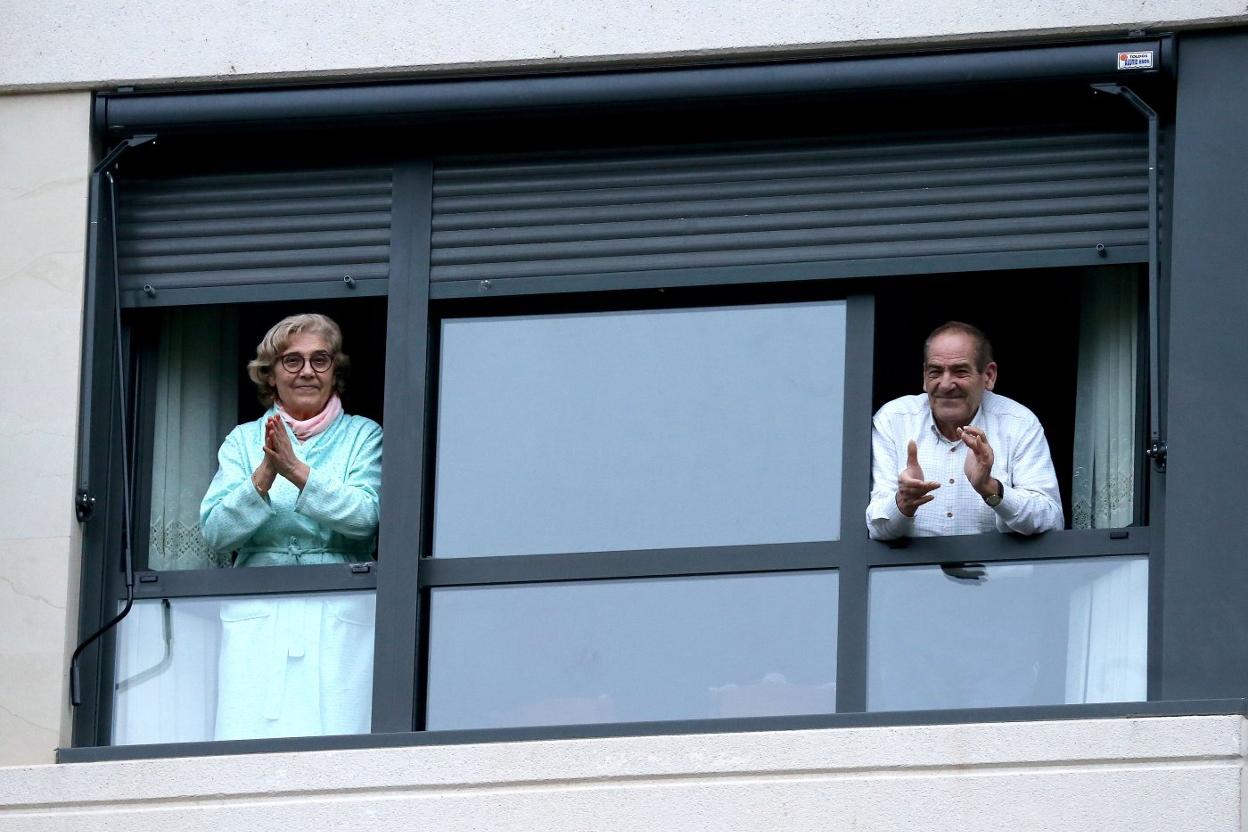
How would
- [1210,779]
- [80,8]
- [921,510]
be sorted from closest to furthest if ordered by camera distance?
1. [1210,779]
2. [921,510]
3. [80,8]

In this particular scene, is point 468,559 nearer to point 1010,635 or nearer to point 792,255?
point 792,255

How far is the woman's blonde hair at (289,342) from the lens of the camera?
8.45 metres

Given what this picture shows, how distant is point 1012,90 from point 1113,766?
7.20 ft

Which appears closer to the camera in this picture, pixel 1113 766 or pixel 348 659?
pixel 1113 766

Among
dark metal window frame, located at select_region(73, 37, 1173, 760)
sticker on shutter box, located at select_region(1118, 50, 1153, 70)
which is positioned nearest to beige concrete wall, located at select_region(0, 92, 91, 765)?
dark metal window frame, located at select_region(73, 37, 1173, 760)

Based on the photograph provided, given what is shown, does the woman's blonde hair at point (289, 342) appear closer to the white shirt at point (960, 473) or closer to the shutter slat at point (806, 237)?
the shutter slat at point (806, 237)

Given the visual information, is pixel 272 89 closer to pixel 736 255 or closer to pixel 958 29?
pixel 736 255

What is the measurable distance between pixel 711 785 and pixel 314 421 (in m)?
1.91

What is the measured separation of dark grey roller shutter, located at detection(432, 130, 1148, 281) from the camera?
8102 mm

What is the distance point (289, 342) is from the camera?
8.45m

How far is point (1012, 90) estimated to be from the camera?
8125 mm

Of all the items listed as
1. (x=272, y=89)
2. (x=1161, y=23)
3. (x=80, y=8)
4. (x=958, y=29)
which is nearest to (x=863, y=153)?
(x=958, y=29)

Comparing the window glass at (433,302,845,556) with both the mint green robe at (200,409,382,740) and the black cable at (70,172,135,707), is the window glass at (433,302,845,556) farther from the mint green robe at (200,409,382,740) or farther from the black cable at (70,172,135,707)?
the black cable at (70,172,135,707)

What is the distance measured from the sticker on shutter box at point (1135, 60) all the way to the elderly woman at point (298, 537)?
2.63m
